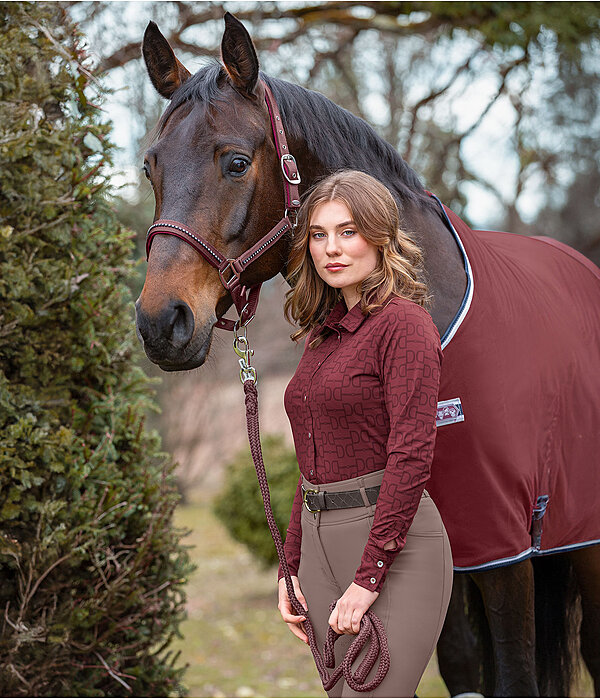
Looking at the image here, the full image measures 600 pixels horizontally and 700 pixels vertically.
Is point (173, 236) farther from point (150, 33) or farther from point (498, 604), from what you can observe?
point (498, 604)

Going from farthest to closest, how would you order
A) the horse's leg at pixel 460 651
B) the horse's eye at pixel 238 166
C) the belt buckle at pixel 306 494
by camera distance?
the horse's leg at pixel 460 651, the horse's eye at pixel 238 166, the belt buckle at pixel 306 494

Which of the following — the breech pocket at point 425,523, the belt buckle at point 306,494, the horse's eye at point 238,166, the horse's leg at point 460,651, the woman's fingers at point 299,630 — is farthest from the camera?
the horse's leg at point 460,651

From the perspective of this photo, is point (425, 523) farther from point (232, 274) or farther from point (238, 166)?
point (238, 166)

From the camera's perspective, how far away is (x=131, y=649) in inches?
116

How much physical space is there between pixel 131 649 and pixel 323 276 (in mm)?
1957

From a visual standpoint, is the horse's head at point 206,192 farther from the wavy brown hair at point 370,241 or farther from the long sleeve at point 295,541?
the long sleeve at point 295,541

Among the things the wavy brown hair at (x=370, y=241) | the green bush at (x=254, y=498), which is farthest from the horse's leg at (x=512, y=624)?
the green bush at (x=254, y=498)

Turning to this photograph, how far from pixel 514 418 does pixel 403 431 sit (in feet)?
2.34

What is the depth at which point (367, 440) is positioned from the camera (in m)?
1.69

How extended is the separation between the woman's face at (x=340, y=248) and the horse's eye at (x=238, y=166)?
31 centimetres

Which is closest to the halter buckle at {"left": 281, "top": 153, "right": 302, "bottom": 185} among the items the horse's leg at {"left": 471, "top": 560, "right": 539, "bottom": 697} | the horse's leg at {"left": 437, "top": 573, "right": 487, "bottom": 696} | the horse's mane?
the horse's mane

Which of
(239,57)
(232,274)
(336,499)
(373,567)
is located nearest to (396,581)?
(373,567)

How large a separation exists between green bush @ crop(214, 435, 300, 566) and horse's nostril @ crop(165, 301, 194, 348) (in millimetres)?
5281

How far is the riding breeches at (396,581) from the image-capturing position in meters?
1.60
